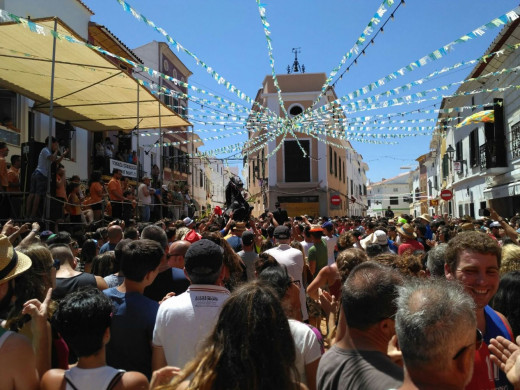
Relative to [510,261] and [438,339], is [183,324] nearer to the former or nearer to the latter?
[438,339]

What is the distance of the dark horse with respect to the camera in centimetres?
1241

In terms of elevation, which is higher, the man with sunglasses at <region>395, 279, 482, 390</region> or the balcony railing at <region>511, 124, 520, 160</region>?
the balcony railing at <region>511, 124, 520, 160</region>

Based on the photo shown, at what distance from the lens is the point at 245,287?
1.94m

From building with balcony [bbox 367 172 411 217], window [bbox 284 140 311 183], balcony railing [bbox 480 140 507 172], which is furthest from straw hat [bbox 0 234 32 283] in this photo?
building with balcony [bbox 367 172 411 217]

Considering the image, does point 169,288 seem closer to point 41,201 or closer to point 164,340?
point 164,340

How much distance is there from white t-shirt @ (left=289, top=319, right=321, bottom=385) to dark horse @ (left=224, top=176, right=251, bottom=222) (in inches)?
373

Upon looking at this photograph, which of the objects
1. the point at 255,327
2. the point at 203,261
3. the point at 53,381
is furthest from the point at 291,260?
the point at 255,327

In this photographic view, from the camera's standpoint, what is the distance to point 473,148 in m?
23.3

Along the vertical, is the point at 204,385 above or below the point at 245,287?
below

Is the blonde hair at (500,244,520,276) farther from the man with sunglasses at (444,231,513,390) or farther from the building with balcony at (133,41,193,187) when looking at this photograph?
the building with balcony at (133,41,193,187)

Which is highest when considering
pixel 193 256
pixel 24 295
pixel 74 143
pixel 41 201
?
pixel 74 143

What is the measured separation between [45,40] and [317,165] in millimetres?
23408

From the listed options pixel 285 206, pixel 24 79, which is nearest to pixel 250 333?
pixel 24 79

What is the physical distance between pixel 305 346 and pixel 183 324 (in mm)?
740
